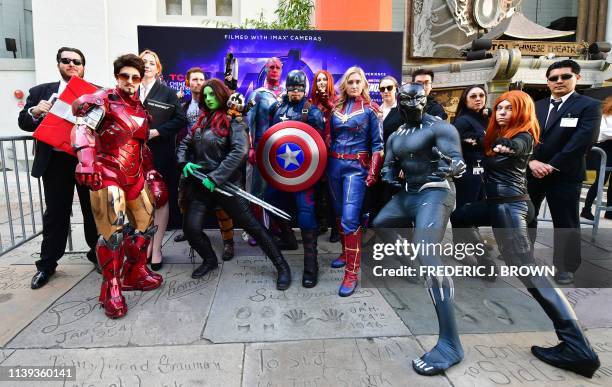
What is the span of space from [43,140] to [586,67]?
14.0m

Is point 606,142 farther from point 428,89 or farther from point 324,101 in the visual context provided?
point 324,101

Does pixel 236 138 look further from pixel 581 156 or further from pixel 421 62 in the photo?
pixel 421 62

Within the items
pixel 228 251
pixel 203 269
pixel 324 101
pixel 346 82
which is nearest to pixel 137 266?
pixel 203 269

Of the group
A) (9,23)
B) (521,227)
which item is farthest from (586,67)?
(9,23)

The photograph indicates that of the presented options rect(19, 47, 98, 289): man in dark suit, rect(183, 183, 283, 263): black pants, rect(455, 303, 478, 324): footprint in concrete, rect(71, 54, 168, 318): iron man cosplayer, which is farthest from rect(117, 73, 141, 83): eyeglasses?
rect(455, 303, 478, 324): footprint in concrete

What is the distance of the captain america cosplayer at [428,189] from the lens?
2.33 m

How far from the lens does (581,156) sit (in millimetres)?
3508

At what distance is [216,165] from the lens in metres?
3.55

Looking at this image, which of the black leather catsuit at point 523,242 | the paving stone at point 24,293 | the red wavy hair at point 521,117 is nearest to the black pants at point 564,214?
the black leather catsuit at point 523,242

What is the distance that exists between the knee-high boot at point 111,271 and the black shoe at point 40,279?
0.89 m

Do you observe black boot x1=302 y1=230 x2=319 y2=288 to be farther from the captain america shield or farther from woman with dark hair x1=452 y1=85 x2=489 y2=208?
woman with dark hair x1=452 y1=85 x2=489 y2=208

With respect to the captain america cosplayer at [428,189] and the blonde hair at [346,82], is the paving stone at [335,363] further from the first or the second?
the blonde hair at [346,82]

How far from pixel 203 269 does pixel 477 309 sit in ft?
8.30

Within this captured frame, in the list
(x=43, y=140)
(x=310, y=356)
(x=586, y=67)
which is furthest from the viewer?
(x=586, y=67)
